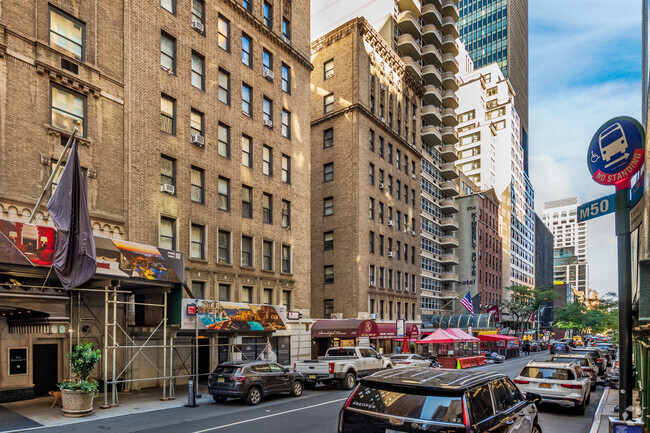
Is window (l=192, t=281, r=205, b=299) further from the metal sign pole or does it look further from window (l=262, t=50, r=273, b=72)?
the metal sign pole

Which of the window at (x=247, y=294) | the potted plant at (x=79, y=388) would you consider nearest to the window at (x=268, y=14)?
the window at (x=247, y=294)

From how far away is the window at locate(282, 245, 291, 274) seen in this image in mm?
31328

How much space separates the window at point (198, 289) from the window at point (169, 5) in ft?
47.2

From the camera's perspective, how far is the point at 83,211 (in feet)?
50.7

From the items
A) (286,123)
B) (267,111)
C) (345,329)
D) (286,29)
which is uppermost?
(286,29)

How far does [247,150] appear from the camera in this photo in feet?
95.6

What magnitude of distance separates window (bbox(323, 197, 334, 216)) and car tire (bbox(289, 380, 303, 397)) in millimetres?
23293

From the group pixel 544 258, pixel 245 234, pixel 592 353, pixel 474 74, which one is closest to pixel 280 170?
pixel 245 234

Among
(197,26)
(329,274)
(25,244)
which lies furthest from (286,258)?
(25,244)

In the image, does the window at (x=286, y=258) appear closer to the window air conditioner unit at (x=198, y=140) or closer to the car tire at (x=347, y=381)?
the window air conditioner unit at (x=198, y=140)

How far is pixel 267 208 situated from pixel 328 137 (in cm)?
1502

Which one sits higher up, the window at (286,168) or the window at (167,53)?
the window at (167,53)

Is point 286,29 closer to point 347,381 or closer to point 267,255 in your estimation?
point 267,255

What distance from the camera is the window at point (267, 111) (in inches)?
1205
